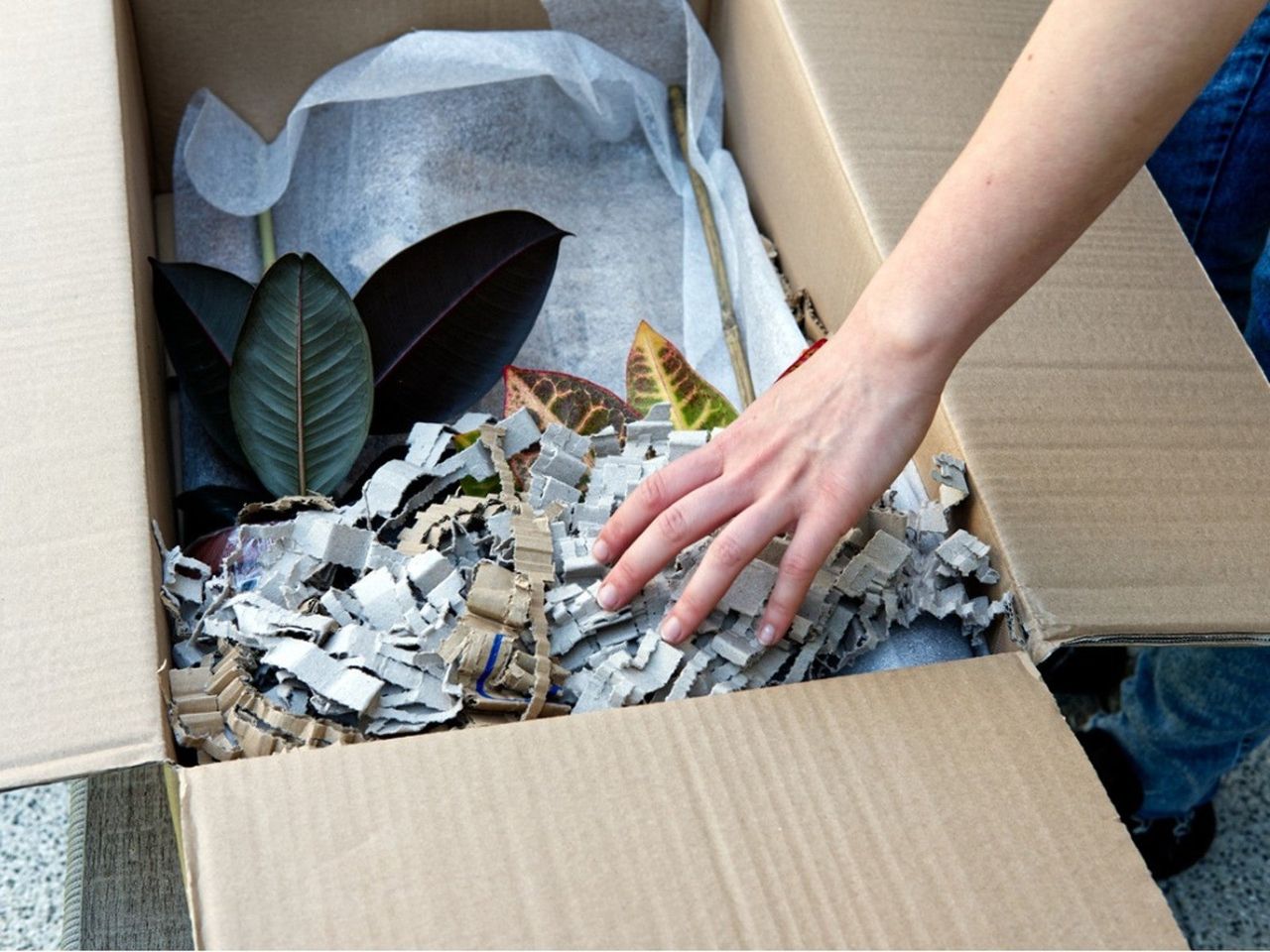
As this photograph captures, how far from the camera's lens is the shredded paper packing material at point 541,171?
39.9 inches

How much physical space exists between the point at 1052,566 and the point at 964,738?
13 centimetres

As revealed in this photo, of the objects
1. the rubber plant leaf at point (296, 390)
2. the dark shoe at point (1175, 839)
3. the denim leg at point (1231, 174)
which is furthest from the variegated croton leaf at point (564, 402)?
the dark shoe at point (1175, 839)

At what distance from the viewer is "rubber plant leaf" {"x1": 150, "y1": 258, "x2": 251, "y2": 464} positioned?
0.82 m

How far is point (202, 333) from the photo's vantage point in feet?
2.70

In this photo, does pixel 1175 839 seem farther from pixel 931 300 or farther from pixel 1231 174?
pixel 931 300

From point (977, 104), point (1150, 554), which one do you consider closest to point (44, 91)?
point (977, 104)

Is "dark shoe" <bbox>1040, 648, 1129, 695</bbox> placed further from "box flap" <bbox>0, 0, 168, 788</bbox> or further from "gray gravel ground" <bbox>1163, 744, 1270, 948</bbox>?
"box flap" <bbox>0, 0, 168, 788</bbox>

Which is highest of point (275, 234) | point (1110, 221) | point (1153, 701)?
Result: point (1110, 221)

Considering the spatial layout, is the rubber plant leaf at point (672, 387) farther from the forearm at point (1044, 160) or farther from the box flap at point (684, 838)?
the box flap at point (684, 838)

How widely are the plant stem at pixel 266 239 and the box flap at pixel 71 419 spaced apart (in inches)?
7.5

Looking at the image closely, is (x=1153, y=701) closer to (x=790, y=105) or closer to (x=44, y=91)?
(x=790, y=105)

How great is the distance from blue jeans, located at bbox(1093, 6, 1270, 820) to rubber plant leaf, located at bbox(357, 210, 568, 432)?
519mm

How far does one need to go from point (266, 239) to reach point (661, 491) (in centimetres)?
56

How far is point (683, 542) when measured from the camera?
2.15ft
